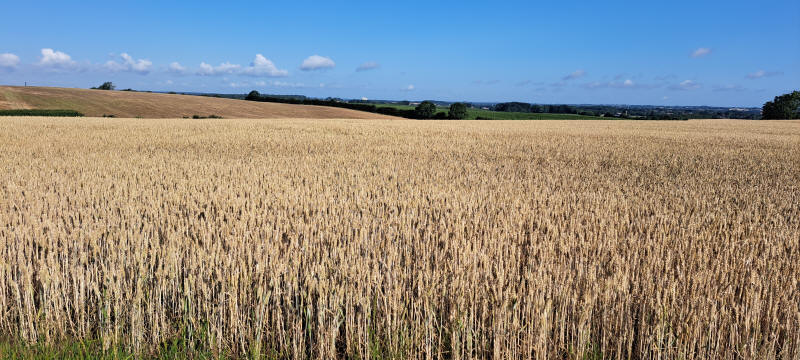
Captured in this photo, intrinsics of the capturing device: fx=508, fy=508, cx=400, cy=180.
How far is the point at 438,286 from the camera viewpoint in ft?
A: 11.2

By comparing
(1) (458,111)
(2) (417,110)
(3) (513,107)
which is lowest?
(2) (417,110)

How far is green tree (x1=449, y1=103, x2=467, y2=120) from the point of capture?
70.9 m

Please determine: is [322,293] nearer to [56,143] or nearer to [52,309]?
[52,309]

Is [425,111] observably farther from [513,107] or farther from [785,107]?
[785,107]

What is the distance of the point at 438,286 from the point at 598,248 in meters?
1.78

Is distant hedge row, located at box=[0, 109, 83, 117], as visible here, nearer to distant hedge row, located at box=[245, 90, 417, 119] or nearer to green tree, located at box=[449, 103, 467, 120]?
distant hedge row, located at box=[245, 90, 417, 119]

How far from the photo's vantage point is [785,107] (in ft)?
264

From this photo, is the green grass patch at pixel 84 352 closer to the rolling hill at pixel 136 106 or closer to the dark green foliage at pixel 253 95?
the rolling hill at pixel 136 106

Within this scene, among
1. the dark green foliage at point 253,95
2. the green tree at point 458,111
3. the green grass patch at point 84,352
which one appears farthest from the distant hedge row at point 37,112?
the green grass patch at point 84,352

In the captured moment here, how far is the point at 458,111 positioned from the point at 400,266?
228 feet

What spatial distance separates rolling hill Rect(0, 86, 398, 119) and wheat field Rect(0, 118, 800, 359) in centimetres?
4557

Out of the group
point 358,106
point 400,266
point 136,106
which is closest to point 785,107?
point 358,106

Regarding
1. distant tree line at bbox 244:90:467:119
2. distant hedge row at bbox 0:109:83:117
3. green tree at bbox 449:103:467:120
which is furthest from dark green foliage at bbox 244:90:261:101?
distant hedge row at bbox 0:109:83:117

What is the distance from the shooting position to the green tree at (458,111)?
70875 millimetres
